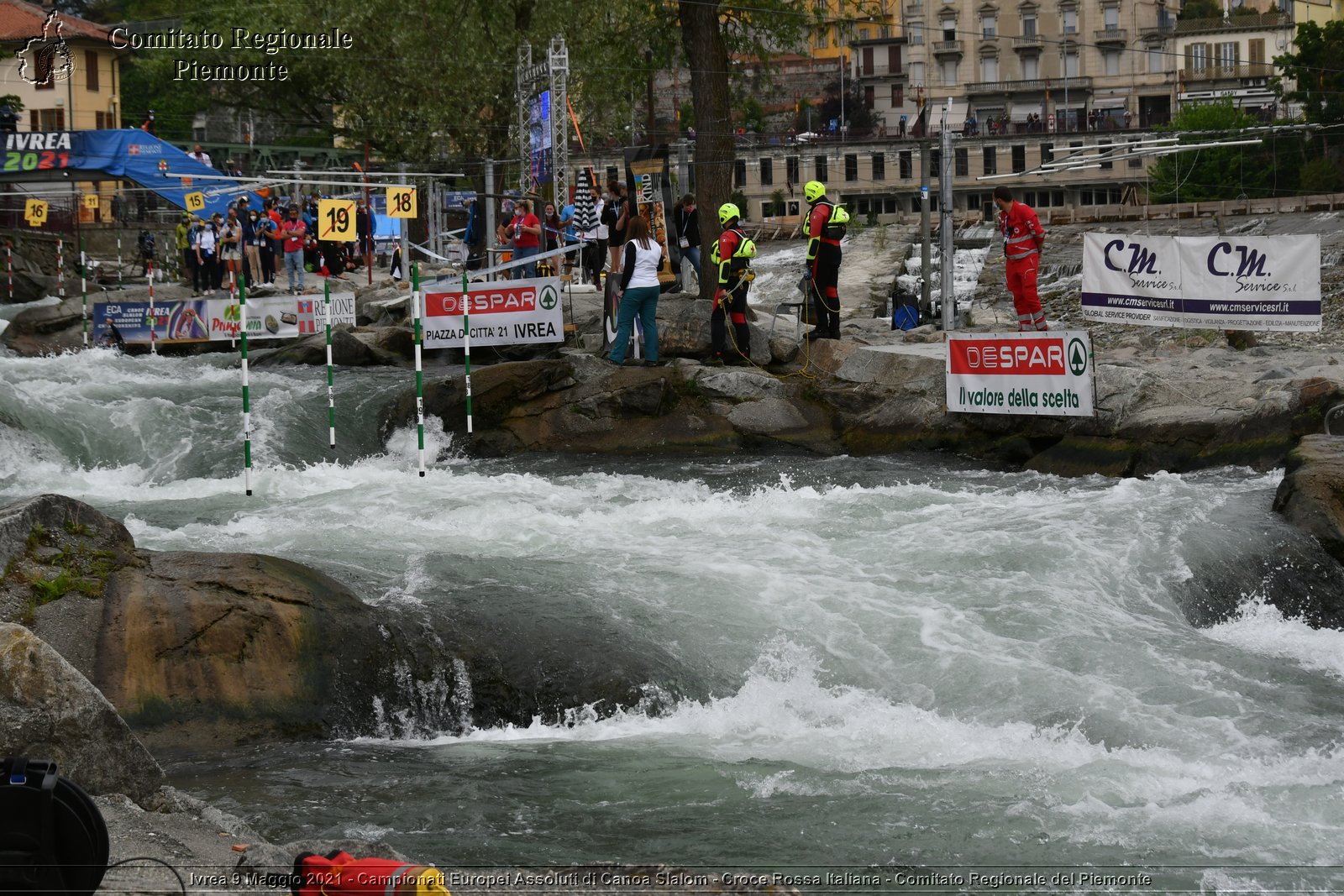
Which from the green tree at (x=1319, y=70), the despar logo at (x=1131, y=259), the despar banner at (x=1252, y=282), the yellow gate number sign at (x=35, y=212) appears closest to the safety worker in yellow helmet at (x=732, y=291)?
the despar logo at (x=1131, y=259)

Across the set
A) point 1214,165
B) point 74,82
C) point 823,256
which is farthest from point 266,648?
point 1214,165

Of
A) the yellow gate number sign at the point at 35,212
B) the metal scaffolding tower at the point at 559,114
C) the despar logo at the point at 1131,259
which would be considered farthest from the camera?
the yellow gate number sign at the point at 35,212

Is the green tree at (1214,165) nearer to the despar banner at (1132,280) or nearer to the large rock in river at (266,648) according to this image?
the despar banner at (1132,280)

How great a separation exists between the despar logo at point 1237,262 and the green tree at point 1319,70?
5038 centimetres

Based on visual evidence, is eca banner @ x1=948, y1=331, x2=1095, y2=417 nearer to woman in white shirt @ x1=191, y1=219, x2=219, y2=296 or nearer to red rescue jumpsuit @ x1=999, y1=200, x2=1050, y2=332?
red rescue jumpsuit @ x1=999, y1=200, x2=1050, y2=332

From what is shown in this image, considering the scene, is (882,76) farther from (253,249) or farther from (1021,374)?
(1021,374)

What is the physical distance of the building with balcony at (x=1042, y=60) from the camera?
295 feet

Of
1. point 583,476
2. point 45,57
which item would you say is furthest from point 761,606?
point 45,57

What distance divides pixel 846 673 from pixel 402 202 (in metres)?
15.4

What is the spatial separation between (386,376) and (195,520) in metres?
8.13

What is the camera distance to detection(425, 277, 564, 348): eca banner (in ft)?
57.1

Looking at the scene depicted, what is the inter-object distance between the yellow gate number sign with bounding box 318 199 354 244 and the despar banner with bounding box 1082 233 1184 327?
12.8 m

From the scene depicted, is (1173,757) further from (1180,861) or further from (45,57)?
(45,57)

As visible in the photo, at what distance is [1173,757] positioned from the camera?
709 cm
